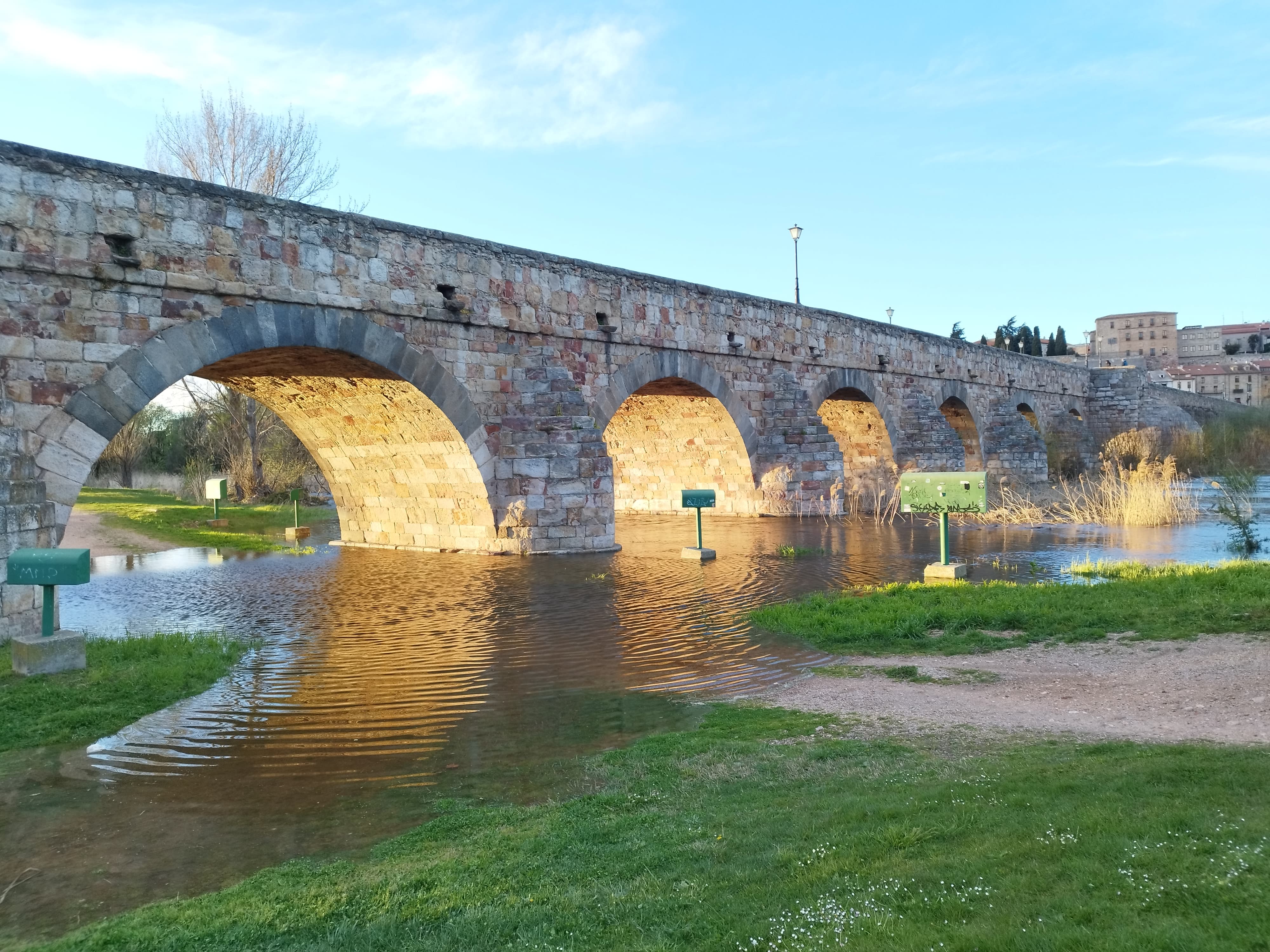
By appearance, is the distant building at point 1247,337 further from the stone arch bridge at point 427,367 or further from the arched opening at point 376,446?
the arched opening at point 376,446

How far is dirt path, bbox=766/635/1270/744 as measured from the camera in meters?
4.73

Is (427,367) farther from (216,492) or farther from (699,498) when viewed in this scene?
(216,492)

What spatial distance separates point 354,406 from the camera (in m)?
14.3

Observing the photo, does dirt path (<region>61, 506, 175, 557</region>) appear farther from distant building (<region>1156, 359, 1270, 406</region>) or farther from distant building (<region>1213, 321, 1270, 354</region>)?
distant building (<region>1213, 321, 1270, 354</region>)

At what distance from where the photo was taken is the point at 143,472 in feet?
140

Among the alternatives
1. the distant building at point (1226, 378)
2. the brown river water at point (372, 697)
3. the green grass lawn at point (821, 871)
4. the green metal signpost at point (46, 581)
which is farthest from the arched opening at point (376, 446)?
the distant building at point (1226, 378)

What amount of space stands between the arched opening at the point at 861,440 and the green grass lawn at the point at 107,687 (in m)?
18.4

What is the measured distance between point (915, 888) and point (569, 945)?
1.03 meters

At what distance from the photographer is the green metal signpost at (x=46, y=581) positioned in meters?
6.54

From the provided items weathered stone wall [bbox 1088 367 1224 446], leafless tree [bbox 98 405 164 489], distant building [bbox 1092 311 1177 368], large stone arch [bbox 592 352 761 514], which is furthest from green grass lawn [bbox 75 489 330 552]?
distant building [bbox 1092 311 1177 368]

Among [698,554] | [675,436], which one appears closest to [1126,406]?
[675,436]

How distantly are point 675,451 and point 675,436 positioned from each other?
45 centimetres

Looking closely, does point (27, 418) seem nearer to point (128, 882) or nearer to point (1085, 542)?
point (128, 882)

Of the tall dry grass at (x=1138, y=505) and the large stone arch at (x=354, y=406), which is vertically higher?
the large stone arch at (x=354, y=406)
